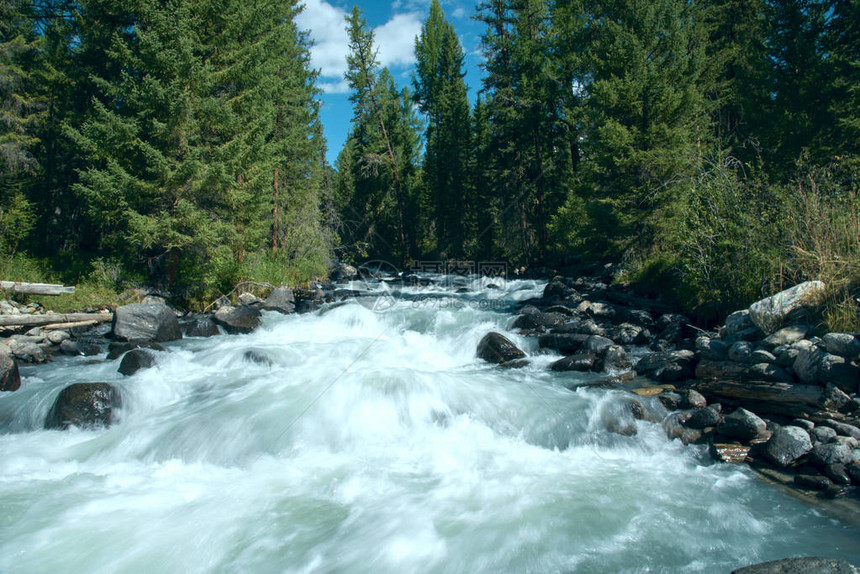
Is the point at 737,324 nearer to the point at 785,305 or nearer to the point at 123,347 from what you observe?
the point at 785,305

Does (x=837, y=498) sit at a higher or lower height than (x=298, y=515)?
higher

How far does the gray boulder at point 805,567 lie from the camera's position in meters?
3.06

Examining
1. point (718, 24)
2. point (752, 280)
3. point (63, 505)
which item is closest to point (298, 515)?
point (63, 505)

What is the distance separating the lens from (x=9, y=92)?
1554cm

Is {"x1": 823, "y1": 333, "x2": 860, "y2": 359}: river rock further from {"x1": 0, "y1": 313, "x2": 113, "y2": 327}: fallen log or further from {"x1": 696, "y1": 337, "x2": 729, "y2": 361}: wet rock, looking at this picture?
{"x1": 0, "y1": 313, "x2": 113, "y2": 327}: fallen log

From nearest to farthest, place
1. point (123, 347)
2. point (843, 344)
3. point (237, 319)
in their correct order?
point (843, 344)
point (123, 347)
point (237, 319)

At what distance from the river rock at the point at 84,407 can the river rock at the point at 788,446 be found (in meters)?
8.95

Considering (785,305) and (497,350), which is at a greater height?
(785,305)

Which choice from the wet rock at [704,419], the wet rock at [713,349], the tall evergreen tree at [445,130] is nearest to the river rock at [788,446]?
the wet rock at [704,419]

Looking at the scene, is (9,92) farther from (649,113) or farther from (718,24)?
(718,24)

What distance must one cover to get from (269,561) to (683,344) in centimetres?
856

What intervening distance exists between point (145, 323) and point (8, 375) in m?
3.43

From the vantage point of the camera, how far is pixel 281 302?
1585 cm

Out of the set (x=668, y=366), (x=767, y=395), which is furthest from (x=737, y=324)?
(x=767, y=395)
